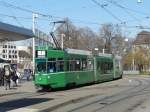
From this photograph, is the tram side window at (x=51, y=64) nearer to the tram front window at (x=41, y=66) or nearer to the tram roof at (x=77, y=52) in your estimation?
the tram front window at (x=41, y=66)

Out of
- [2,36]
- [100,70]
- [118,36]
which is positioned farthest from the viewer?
[118,36]

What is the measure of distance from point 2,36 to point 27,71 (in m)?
40.5

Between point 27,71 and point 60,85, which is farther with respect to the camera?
point 27,71

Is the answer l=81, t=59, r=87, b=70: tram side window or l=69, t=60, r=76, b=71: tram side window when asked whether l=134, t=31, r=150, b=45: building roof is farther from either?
l=69, t=60, r=76, b=71: tram side window

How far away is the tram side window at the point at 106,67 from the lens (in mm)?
48681

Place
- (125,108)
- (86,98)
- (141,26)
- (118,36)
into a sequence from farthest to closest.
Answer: (118,36) < (141,26) < (86,98) < (125,108)

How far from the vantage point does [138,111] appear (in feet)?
65.0

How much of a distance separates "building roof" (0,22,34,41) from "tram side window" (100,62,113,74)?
1123 inches

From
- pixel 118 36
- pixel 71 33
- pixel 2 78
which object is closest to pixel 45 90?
pixel 2 78

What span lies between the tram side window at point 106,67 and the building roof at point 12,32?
93.6 feet

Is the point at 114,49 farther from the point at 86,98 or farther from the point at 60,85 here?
the point at 86,98

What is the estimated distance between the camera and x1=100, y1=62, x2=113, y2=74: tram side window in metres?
48.7

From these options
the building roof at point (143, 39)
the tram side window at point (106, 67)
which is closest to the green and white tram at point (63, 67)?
the tram side window at point (106, 67)

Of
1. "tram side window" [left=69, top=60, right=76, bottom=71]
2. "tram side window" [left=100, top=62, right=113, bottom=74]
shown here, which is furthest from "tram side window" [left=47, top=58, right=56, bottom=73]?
"tram side window" [left=100, top=62, right=113, bottom=74]
